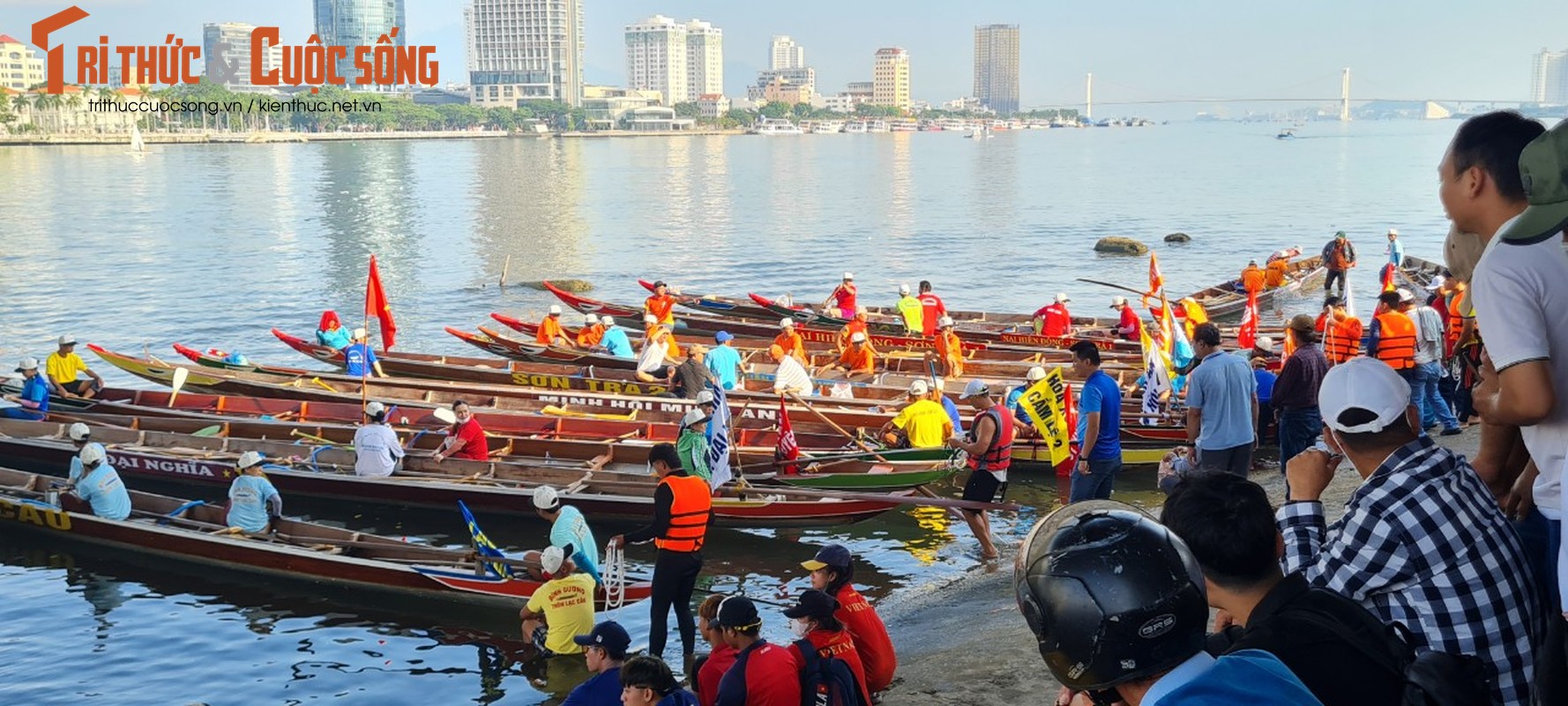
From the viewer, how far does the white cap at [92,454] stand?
14.4m

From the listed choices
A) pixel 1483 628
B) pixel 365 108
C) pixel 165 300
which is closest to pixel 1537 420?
pixel 1483 628

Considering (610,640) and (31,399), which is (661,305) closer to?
(31,399)

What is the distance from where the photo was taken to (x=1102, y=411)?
11.0 metres

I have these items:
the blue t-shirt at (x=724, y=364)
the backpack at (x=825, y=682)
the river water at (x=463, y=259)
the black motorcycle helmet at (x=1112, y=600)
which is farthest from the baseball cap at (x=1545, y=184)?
the blue t-shirt at (x=724, y=364)

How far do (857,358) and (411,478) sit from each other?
8.01 m

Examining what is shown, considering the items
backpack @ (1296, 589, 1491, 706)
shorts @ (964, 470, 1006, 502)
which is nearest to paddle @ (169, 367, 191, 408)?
shorts @ (964, 470, 1006, 502)

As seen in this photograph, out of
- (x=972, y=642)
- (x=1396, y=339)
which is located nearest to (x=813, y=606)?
(x=972, y=642)

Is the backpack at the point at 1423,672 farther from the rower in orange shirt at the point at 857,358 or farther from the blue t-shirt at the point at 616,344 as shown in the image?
the blue t-shirt at the point at 616,344

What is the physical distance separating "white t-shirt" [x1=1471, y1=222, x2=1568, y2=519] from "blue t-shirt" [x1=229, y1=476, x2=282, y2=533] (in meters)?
12.8

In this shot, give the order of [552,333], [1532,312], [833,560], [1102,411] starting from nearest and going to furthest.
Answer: [1532,312], [833,560], [1102,411], [552,333]

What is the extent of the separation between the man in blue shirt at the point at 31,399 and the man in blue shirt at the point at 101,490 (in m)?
4.87

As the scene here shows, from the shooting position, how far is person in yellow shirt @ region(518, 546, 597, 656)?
35.9ft

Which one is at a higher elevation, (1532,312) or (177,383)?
(1532,312)

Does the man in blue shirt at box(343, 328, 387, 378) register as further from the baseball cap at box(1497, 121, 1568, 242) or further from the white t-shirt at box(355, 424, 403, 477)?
the baseball cap at box(1497, 121, 1568, 242)
